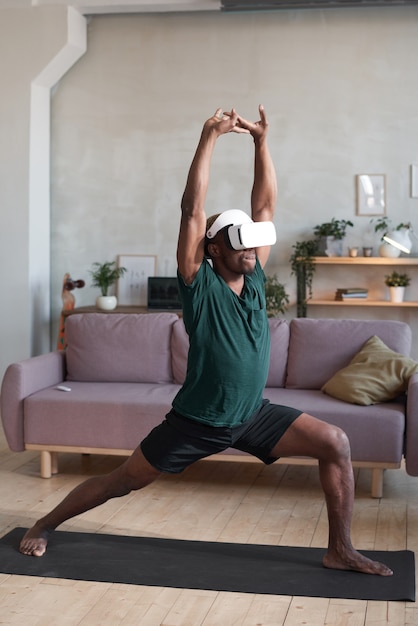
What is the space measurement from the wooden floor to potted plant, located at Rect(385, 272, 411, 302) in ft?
7.43

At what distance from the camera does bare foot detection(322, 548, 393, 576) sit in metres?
3.41

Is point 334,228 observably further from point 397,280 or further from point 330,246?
point 397,280

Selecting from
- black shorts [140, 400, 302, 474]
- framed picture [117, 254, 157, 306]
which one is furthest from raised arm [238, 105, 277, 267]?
framed picture [117, 254, 157, 306]

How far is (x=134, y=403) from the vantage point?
4781 millimetres

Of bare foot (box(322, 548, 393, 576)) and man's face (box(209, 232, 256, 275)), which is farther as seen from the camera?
bare foot (box(322, 548, 393, 576))

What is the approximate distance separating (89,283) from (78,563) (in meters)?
4.50

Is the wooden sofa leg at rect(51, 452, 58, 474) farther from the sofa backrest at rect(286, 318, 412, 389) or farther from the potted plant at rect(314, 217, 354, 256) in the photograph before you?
the potted plant at rect(314, 217, 354, 256)

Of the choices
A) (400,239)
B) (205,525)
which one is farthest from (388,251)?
(205,525)

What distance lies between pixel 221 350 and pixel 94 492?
0.83 m

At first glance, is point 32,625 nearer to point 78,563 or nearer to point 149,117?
point 78,563

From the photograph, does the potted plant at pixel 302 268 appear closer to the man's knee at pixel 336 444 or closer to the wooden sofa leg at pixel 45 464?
the wooden sofa leg at pixel 45 464

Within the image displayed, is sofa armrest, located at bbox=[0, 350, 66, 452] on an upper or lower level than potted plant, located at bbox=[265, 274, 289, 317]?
lower

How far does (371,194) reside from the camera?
730 centimetres

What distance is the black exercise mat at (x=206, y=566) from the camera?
10.8 ft
